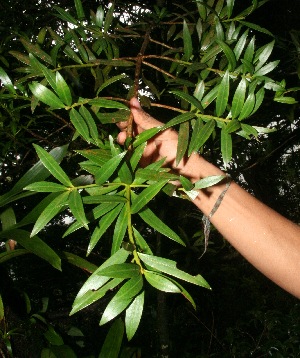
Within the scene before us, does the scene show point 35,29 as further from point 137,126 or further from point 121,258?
point 121,258

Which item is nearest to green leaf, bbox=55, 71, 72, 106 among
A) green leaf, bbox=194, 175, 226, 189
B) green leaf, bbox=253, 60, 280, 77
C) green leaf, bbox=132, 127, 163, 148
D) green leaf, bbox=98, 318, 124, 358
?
green leaf, bbox=132, 127, 163, 148

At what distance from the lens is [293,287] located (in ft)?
2.93

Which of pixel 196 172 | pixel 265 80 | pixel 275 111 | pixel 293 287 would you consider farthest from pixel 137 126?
pixel 275 111

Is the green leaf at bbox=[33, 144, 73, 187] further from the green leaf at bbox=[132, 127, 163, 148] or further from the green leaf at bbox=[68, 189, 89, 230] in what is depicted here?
the green leaf at bbox=[132, 127, 163, 148]

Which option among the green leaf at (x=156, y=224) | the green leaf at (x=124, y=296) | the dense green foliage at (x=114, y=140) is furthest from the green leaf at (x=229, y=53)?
the green leaf at (x=124, y=296)

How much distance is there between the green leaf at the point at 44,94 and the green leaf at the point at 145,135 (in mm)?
133

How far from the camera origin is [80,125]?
0.55 meters

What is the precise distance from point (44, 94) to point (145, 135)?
0.17m

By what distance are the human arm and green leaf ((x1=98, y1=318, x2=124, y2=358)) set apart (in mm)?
366

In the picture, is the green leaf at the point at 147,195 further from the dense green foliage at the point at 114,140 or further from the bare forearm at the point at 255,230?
the bare forearm at the point at 255,230

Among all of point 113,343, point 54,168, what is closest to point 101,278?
point 54,168

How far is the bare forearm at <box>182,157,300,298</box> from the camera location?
78cm

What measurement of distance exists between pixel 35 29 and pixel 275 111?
124cm

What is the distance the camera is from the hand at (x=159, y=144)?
2.32ft
